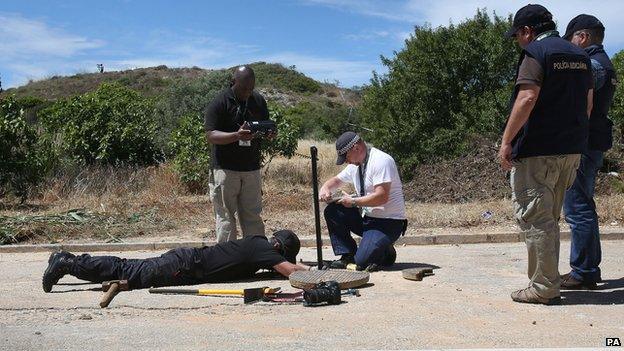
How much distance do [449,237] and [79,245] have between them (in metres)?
4.86

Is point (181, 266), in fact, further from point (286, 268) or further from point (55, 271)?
point (55, 271)

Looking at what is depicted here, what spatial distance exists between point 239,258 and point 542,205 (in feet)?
9.00

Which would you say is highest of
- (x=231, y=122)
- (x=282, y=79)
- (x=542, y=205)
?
(x=282, y=79)

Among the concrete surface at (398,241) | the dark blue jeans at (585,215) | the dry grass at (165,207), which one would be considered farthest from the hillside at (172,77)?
the dark blue jeans at (585,215)

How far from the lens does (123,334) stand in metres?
Answer: 4.93

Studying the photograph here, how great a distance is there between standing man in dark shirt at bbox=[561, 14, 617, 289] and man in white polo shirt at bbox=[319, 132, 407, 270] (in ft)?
5.84

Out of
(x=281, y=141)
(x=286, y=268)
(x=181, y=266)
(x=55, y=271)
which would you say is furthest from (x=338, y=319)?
(x=281, y=141)

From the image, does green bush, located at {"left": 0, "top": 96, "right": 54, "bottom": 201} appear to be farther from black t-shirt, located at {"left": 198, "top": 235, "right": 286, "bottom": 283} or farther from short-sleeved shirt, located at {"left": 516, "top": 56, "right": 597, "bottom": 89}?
short-sleeved shirt, located at {"left": 516, "top": 56, "right": 597, "bottom": 89}

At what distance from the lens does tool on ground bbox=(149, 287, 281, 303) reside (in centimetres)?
584

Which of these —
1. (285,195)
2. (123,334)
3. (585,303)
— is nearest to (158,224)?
(285,195)

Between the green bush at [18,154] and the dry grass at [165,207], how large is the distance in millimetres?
441

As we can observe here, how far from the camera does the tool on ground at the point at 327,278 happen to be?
6125 millimetres

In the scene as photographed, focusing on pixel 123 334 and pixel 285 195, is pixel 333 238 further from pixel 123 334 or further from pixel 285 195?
pixel 285 195

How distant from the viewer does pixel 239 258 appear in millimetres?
6629
